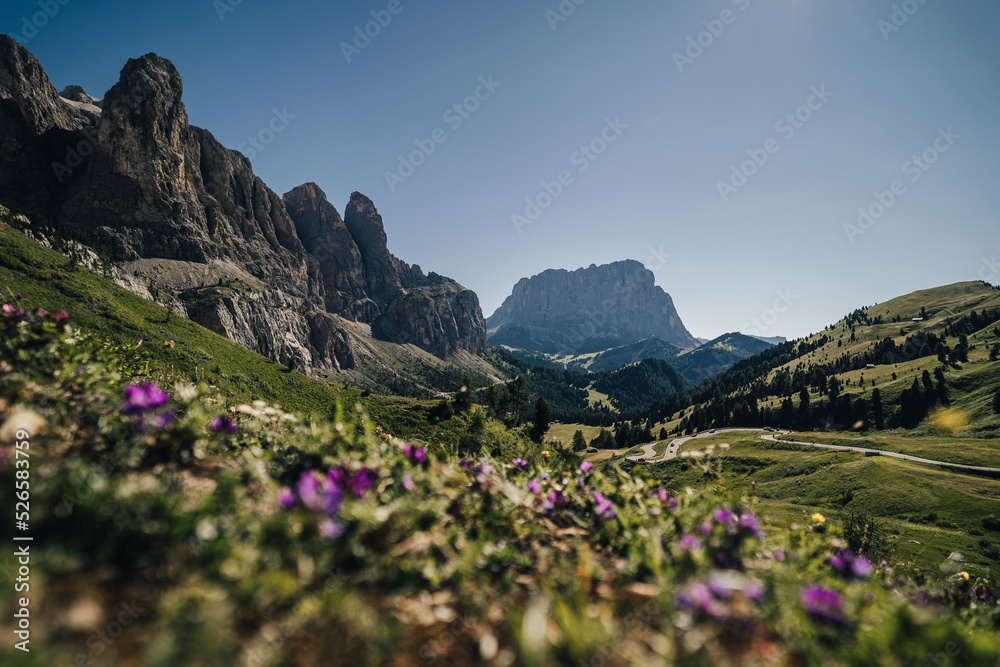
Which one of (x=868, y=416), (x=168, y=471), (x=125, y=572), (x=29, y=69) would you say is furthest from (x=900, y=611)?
(x=29, y=69)

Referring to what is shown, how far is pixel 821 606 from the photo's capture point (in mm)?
2859

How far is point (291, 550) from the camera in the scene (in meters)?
2.61

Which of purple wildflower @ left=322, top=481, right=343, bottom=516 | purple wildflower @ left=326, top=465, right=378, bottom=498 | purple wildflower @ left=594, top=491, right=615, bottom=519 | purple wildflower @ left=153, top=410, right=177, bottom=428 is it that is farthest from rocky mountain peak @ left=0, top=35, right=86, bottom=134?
purple wildflower @ left=594, top=491, right=615, bottom=519

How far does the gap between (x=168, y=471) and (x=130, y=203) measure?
234m

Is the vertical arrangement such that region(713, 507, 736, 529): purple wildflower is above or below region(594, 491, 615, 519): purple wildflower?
below

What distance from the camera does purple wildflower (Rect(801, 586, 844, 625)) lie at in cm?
283

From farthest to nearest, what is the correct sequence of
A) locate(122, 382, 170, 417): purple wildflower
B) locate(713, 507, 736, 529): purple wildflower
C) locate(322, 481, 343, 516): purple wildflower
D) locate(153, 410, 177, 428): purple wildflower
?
locate(713, 507, 736, 529): purple wildflower → locate(122, 382, 170, 417): purple wildflower → locate(153, 410, 177, 428): purple wildflower → locate(322, 481, 343, 516): purple wildflower

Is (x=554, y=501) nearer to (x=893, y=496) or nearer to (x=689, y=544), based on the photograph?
(x=689, y=544)

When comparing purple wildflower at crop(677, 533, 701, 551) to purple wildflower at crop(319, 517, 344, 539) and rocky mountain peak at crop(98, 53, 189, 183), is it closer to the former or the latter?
purple wildflower at crop(319, 517, 344, 539)

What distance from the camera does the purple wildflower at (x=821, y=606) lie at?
283cm

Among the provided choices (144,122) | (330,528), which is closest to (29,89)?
(144,122)

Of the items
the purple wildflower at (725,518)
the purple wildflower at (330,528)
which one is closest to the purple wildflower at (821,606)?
the purple wildflower at (725,518)

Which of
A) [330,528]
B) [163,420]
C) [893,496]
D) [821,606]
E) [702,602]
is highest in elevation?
[163,420]

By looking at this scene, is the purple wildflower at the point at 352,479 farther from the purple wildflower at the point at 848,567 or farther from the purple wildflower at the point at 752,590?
the purple wildflower at the point at 848,567
